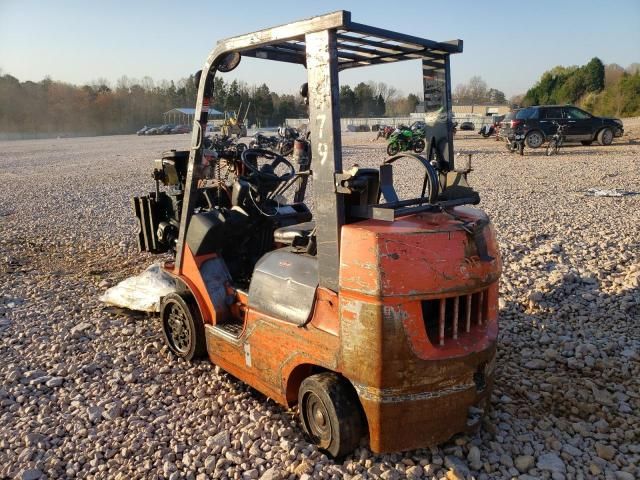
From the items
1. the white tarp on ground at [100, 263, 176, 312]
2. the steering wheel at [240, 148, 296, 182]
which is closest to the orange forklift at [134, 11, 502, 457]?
the steering wheel at [240, 148, 296, 182]

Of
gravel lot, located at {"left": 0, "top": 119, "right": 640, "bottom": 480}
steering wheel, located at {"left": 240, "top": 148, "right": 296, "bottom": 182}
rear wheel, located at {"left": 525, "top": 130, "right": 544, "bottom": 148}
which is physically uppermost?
steering wheel, located at {"left": 240, "top": 148, "right": 296, "bottom": 182}

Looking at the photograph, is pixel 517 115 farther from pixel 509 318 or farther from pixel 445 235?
pixel 445 235

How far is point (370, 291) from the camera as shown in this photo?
2752 millimetres

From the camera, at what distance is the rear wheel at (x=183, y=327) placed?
4.29 meters

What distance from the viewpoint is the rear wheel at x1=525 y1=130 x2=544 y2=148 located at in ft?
69.5

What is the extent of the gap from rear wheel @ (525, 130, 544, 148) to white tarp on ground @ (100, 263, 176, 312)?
742 inches

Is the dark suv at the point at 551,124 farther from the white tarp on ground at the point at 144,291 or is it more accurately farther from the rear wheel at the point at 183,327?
the rear wheel at the point at 183,327

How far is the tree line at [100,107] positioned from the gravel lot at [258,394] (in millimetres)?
57716

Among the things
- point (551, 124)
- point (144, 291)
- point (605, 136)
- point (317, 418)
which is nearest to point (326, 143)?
point (317, 418)

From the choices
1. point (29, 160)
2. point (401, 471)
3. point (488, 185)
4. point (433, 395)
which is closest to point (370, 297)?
point (433, 395)

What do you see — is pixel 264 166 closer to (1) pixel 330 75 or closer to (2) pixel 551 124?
(1) pixel 330 75

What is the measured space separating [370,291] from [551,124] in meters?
20.8

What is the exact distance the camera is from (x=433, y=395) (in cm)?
292

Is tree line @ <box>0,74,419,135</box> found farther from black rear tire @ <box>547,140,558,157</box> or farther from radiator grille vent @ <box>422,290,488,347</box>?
radiator grille vent @ <box>422,290,488,347</box>
